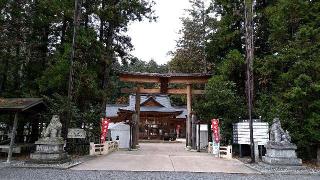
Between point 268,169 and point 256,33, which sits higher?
point 256,33

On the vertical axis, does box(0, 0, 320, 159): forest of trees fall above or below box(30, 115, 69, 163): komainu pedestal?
above

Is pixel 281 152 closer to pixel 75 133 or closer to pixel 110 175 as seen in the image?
pixel 110 175

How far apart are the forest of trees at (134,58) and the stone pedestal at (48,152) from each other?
2847 mm

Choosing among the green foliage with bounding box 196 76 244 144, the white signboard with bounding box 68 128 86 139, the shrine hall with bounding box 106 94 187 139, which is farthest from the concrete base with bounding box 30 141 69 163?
the shrine hall with bounding box 106 94 187 139

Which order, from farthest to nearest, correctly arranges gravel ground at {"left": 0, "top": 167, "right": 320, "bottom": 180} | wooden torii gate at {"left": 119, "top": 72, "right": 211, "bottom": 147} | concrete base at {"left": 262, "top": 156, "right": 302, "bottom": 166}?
wooden torii gate at {"left": 119, "top": 72, "right": 211, "bottom": 147}
concrete base at {"left": 262, "top": 156, "right": 302, "bottom": 166}
gravel ground at {"left": 0, "top": 167, "right": 320, "bottom": 180}

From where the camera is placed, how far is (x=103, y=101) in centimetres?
1831

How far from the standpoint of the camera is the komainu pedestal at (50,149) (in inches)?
474

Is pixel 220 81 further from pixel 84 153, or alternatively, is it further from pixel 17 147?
pixel 17 147

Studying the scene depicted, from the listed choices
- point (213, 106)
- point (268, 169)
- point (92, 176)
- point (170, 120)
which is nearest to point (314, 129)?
point (268, 169)

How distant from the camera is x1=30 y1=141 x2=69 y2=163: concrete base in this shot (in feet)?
39.4

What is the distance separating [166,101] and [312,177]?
30.8 meters

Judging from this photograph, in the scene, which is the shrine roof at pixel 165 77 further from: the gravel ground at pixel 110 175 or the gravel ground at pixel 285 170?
the gravel ground at pixel 110 175

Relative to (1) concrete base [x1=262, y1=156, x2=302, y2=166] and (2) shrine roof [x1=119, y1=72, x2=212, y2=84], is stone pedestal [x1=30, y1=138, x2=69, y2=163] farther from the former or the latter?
(2) shrine roof [x1=119, y1=72, x2=212, y2=84]

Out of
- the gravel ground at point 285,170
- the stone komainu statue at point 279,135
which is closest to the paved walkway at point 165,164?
the gravel ground at point 285,170
